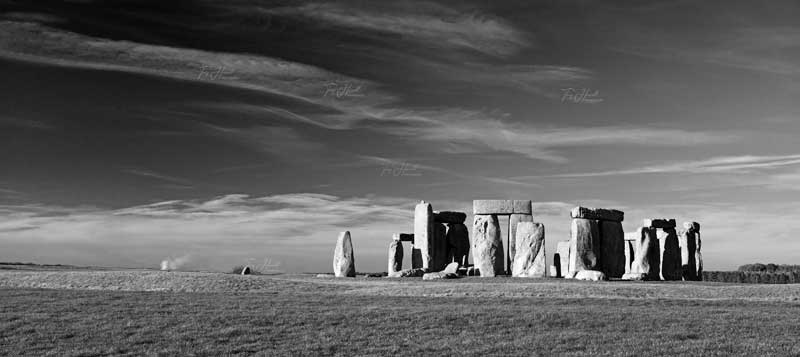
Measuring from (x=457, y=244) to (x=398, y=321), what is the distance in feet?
80.2

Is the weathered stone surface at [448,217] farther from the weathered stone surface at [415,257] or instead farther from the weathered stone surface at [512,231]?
the weathered stone surface at [512,231]

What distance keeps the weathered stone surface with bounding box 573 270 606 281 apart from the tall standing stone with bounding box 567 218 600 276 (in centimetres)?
129

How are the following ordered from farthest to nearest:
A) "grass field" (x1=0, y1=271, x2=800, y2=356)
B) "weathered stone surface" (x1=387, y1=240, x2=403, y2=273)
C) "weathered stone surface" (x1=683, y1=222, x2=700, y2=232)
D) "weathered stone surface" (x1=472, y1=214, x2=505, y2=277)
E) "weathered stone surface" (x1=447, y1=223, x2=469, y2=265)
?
1. "weathered stone surface" (x1=447, y1=223, x2=469, y2=265)
2. "weathered stone surface" (x1=683, y1=222, x2=700, y2=232)
3. "weathered stone surface" (x1=387, y1=240, x2=403, y2=273)
4. "weathered stone surface" (x1=472, y1=214, x2=505, y2=277)
5. "grass field" (x1=0, y1=271, x2=800, y2=356)

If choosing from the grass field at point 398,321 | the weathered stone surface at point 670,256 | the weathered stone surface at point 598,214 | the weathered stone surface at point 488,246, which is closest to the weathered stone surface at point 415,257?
the weathered stone surface at point 488,246

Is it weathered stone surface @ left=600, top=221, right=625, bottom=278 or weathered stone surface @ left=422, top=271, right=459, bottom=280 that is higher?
weathered stone surface @ left=600, top=221, right=625, bottom=278

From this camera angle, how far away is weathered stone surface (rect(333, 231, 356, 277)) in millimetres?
36625

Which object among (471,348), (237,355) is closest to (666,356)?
(471,348)

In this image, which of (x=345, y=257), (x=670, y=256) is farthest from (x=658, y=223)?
(x=345, y=257)

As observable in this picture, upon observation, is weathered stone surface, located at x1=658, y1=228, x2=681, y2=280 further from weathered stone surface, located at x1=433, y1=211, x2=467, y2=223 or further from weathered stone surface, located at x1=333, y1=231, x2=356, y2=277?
weathered stone surface, located at x1=333, y1=231, x2=356, y2=277

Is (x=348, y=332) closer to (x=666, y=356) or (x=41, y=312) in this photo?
(x=666, y=356)

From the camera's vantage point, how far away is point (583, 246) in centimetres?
3456

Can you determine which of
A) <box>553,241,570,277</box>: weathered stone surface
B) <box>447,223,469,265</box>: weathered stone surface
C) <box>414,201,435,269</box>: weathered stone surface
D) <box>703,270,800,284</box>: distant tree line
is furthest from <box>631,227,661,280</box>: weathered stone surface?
<box>414,201,435,269</box>: weathered stone surface

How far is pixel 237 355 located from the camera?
1349 centimetres

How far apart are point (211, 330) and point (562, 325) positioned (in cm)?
784
